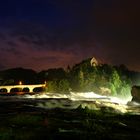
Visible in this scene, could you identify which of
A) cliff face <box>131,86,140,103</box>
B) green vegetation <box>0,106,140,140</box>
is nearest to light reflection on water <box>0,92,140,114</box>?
cliff face <box>131,86,140,103</box>

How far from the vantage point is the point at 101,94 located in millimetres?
166125

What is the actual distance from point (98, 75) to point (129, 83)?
16.5 meters

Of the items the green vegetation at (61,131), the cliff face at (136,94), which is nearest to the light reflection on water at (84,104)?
the cliff face at (136,94)

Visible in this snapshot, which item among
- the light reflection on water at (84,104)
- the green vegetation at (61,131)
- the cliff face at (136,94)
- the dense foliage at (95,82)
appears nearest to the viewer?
the green vegetation at (61,131)

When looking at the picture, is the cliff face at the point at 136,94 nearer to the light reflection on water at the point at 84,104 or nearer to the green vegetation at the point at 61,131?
the light reflection on water at the point at 84,104

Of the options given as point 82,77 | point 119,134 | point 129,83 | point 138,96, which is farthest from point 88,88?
point 119,134

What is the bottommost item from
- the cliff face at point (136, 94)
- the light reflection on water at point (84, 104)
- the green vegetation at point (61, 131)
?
the green vegetation at point (61, 131)

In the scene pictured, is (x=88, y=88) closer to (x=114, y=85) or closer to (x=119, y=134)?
(x=114, y=85)

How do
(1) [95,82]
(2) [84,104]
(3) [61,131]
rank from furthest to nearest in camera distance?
(1) [95,82], (2) [84,104], (3) [61,131]

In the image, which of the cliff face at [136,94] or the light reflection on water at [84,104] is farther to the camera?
the cliff face at [136,94]

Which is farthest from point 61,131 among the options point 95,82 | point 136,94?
point 95,82

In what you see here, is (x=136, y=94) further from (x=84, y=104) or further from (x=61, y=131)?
(x=61, y=131)

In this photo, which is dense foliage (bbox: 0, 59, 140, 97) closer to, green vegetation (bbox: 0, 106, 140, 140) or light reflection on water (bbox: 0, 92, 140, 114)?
light reflection on water (bbox: 0, 92, 140, 114)

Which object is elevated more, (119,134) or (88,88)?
(88,88)
